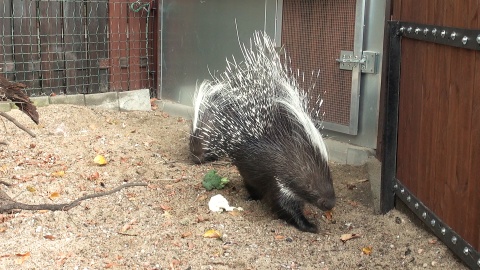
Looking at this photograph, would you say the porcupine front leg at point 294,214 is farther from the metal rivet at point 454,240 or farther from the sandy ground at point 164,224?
the metal rivet at point 454,240

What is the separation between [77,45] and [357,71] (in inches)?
120

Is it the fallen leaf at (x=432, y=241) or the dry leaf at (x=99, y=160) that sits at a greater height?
the fallen leaf at (x=432, y=241)

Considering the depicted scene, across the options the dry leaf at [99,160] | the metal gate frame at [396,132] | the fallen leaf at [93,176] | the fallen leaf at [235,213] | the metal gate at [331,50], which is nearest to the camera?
the metal gate frame at [396,132]

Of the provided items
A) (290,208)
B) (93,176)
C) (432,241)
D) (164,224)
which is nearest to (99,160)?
(93,176)

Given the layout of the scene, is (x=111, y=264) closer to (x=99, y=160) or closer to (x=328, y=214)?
(x=328, y=214)

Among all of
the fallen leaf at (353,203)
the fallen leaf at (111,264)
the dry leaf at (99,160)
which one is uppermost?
the dry leaf at (99,160)

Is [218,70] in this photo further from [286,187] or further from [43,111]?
[286,187]

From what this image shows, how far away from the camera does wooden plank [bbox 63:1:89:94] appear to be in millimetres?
6291

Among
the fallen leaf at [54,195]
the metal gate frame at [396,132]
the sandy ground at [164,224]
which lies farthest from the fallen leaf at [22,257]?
the metal gate frame at [396,132]

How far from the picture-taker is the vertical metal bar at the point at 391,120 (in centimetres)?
354

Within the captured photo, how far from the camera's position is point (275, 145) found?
12.6ft

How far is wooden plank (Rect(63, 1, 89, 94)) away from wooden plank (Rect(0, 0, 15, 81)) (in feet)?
1.65

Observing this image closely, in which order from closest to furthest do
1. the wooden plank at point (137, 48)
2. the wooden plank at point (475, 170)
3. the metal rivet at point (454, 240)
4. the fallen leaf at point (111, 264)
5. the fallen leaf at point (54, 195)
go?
1. the wooden plank at point (475, 170)
2. the metal rivet at point (454, 240)
3. the fallen leaf at point (111, 264)
4. the fallen leaf at point (54, 195)
5. the wooden plank at point (137, 48)

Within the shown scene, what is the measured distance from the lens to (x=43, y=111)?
589cm
